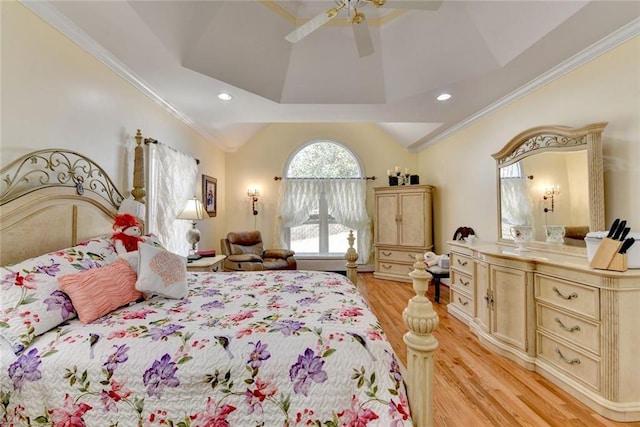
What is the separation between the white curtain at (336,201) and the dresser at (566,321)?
9.31 feet

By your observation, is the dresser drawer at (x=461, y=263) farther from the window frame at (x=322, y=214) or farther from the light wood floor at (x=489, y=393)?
the window frame at (x=322, y=214)

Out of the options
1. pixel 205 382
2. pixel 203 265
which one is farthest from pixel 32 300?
pixel 203 265

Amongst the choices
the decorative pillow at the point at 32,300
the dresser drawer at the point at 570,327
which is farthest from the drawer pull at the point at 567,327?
the decorative pillow at the point at 32,300

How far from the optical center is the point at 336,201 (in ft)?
18.6

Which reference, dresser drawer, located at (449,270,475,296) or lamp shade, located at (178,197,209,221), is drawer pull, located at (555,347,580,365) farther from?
lamp shade, located at (178,197,209,221)

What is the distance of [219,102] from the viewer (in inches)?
125

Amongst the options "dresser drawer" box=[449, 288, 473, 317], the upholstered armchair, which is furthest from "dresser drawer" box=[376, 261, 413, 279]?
the upholstered armchair

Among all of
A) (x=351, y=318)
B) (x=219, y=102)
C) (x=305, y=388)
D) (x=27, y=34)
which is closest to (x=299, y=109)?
(x=219, y=102)

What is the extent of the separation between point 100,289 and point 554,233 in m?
3.32

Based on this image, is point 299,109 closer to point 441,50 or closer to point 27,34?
point 441,50

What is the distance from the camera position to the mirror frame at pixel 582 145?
6.77 feet

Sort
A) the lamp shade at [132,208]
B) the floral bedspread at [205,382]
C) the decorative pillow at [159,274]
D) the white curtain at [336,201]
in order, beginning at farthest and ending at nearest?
the white curtain at [336,201] → the lamp shade at [132,208] → the decorative pillow at [159,274] → the floral bedspread at [205,382]

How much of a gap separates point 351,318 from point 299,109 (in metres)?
2.66

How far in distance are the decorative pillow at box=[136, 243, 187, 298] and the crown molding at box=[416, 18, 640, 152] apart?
333cm
